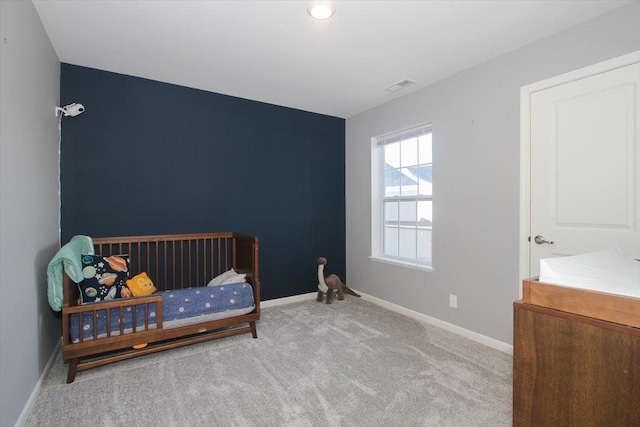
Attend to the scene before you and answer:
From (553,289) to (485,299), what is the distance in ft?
6.47

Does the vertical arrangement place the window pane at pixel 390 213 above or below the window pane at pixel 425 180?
below

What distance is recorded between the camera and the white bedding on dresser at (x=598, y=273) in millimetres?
793

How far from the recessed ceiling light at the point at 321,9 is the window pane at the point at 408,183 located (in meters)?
1.83

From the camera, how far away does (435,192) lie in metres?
2.97

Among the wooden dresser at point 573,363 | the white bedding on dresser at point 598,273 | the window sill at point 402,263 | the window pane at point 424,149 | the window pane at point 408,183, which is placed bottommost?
the window sill at point 402,263

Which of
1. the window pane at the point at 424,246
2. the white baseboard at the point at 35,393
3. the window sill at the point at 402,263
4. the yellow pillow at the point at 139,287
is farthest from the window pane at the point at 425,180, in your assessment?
the white baseboard at the point at 35,393

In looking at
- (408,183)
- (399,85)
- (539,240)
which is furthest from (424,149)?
(539,240)

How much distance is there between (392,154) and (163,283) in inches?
109

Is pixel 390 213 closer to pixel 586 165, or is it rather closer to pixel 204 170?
pixel 586 165

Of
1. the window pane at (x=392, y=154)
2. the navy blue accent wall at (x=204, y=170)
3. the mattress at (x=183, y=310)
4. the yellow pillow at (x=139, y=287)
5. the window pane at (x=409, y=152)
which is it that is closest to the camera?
the mattress at (x=183, y=310)

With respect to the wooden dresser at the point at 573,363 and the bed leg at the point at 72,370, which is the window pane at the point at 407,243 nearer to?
the wooden dresser at the point at 573,363

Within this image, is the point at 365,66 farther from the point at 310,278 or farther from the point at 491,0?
the point at 310,278

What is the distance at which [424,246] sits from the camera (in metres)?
3.19

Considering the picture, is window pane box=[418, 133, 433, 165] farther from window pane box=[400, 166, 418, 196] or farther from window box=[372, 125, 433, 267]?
window pane box=[400, 166, 418, 196]
